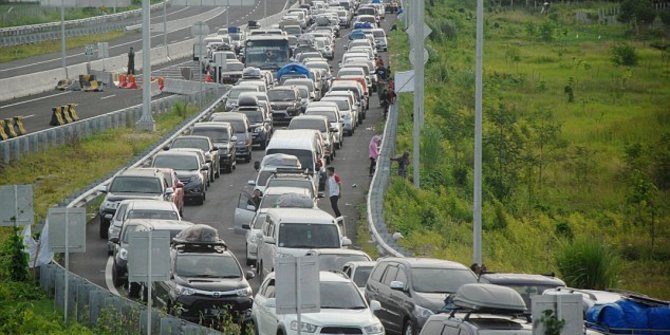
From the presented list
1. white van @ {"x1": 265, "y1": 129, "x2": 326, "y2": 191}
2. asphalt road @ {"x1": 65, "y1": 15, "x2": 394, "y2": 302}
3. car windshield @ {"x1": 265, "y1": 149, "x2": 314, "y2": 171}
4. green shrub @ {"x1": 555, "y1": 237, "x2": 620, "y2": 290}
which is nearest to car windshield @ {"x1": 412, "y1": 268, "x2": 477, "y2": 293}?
asphalt road @ {"x1": 65, "y1": 15, "x2": 394, "y2": 302}

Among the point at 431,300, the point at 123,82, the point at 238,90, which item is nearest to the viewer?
the point at 431,300

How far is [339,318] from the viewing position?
69.3 feet

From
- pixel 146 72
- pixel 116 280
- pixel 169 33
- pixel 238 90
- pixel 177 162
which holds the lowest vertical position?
pixel 116 280

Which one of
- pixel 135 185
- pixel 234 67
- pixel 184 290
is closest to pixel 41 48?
pixel 234 67

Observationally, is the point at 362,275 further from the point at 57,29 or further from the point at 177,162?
the point at 57,29

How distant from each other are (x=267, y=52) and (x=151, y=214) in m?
49.1

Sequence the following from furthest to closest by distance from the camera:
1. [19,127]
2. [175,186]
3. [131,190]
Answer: [19,127] < [175,186] < [131,190]

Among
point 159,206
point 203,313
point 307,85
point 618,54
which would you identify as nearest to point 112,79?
point 307,85

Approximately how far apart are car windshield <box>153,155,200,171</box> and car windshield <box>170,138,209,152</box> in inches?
138

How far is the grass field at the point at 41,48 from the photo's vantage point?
9869 centimetres

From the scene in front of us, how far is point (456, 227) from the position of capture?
133 feet

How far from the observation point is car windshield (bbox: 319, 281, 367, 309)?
21672 millimetres

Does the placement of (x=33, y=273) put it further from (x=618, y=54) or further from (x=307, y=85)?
(x=618, y=54)

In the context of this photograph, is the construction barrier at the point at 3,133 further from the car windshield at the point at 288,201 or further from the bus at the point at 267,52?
the bus at the point at 267,52
